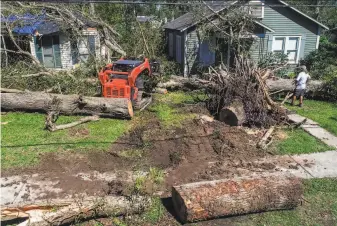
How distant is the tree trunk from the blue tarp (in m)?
11.1

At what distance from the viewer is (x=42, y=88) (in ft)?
41.1

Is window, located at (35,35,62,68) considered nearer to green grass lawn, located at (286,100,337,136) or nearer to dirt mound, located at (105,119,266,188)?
dirt mound, located at (105,119,266,188)

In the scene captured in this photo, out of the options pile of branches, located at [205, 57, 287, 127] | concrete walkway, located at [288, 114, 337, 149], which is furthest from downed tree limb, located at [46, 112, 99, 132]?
concrete walkway, located at [288, 114, 337, 149]

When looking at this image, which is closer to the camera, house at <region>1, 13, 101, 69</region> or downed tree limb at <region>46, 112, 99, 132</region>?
downed tree limb at <region>46, 112, 99, 132</region>

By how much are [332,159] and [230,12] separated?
416 inches

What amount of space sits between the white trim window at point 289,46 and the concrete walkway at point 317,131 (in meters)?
8.36

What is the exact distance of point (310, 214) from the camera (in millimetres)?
5395

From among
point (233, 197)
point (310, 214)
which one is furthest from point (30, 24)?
point (310, 214)

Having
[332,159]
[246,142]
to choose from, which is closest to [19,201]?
[246,142]

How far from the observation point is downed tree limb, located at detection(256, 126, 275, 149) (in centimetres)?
803

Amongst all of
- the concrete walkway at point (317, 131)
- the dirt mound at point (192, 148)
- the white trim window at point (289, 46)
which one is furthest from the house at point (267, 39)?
the dirt mound at point (192, 148)

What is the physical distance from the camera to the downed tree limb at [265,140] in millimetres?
8026

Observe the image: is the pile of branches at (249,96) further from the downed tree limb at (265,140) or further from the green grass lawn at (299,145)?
the green grass lawn at (299,145)

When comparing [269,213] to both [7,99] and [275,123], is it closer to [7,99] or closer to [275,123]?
[275,123]
